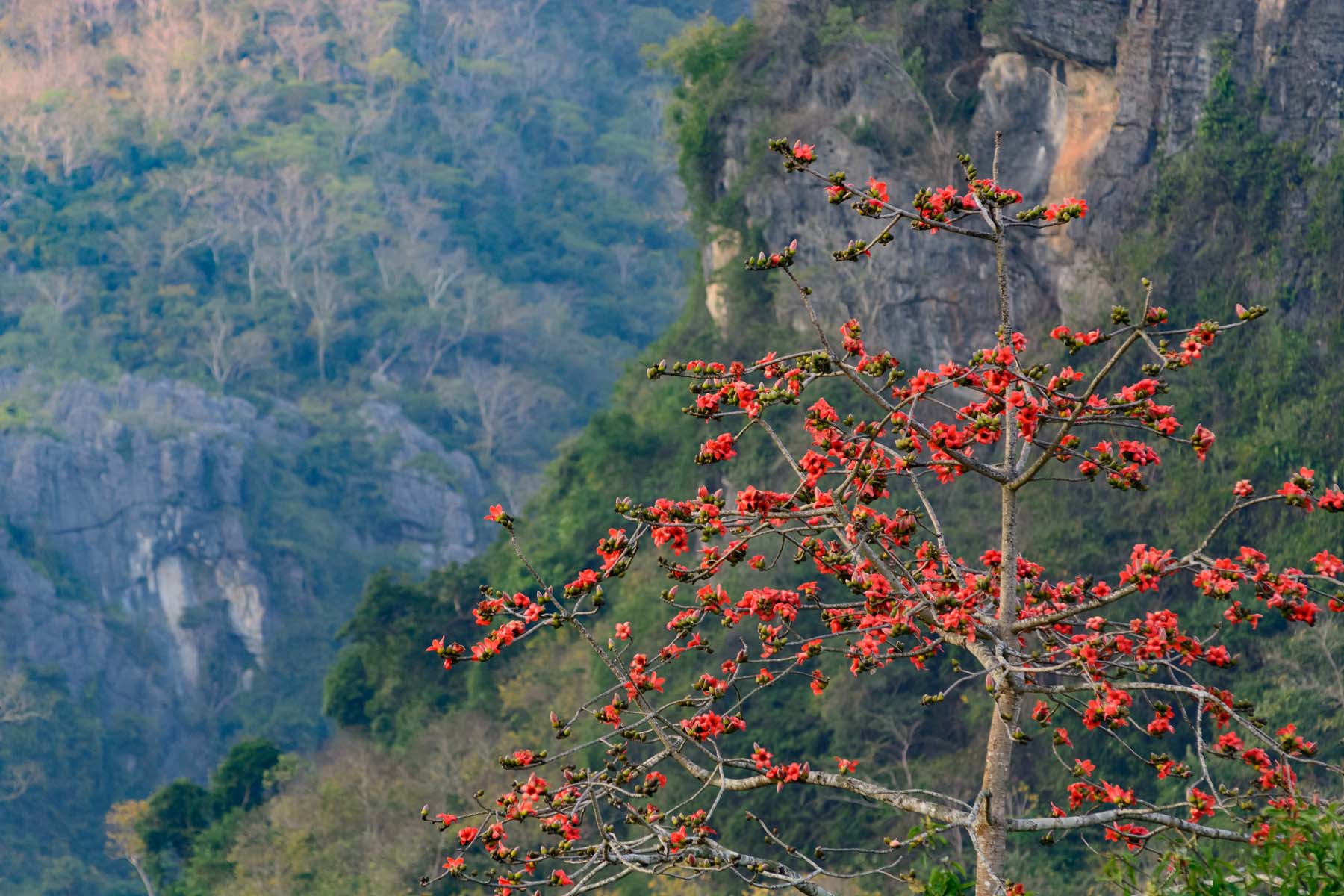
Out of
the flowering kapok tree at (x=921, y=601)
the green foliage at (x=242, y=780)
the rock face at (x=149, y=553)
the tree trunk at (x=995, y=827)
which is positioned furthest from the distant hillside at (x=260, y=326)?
the tree trunk at (x=995, y=827)

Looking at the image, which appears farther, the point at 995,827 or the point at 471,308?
the point at 471,308

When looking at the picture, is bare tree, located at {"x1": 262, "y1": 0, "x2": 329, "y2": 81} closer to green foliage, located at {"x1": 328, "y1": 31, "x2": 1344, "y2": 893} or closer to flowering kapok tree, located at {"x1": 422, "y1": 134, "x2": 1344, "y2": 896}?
green foliage, located at {"x1": 328, "y1": 31, "x2": 1344, "y2": 893}

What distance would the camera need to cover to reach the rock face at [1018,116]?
73.3 ft

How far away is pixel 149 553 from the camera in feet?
164

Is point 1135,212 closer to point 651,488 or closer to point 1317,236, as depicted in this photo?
point 1317,236

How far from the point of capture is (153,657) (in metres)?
48.9

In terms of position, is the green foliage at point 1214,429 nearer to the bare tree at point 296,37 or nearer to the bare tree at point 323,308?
the bare tree at point 323,308

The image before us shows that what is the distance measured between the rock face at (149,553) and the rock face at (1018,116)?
25.1 metres

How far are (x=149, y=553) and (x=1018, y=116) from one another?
32.1m

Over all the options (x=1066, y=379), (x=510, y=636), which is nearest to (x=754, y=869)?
(x=510, y=636)

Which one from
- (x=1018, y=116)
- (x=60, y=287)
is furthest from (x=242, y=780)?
(x=60, y=287)

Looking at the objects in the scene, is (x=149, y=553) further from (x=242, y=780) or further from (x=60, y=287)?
(x=242, y=780)

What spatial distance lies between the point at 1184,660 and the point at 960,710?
1911 cm

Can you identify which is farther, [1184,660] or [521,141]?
[521,141]
